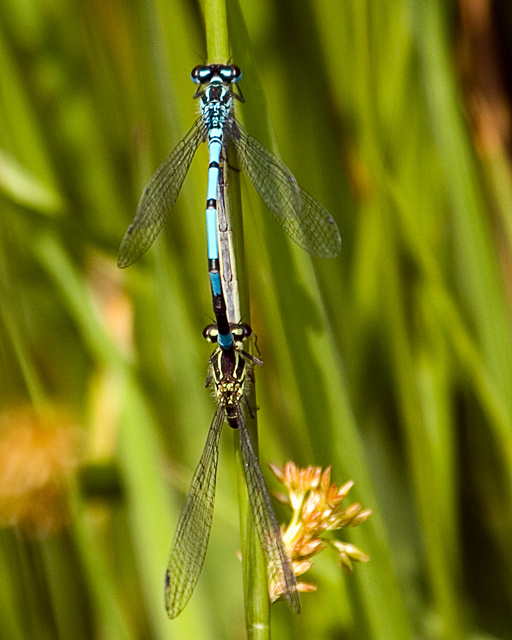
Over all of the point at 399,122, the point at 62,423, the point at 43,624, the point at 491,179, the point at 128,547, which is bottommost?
the point at 43,624

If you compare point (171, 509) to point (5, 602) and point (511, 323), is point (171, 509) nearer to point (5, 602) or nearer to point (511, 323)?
point (5, 602)

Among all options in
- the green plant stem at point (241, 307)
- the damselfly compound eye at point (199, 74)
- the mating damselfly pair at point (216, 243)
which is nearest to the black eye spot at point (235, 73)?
the mating damselfly pair at point (216, 243)

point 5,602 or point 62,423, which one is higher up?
point 62,423

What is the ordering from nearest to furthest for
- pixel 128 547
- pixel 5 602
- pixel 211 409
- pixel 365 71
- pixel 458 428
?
pixel 365 71 < pixel 5 602 < pixel 211 409 < pixel 128 547 < pixel 458 428

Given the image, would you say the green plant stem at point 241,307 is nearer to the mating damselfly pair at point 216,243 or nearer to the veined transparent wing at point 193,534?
the mating damselfly pair at point 216,243

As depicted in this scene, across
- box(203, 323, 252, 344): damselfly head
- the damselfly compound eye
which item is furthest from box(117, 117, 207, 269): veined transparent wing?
box(203, 323, 252, 344): damselfly head

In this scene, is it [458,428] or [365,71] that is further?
[458,428]

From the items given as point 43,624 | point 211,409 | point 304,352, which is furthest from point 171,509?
point 304,352
